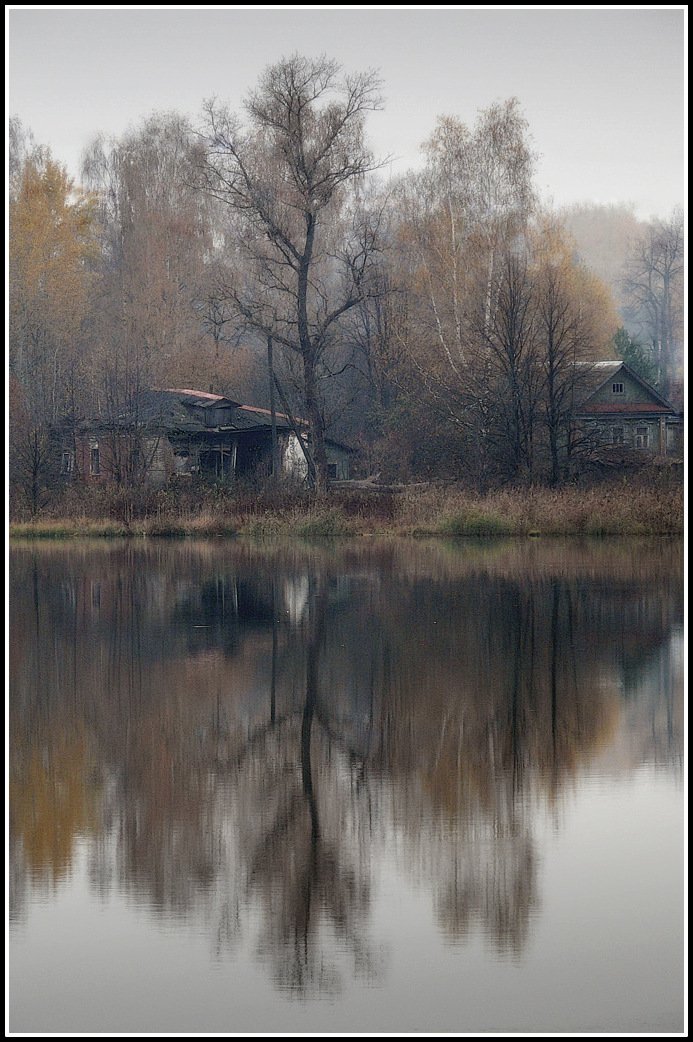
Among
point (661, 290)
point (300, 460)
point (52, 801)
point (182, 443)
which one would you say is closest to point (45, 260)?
point (182, 443)

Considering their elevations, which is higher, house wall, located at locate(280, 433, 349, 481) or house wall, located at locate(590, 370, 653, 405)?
house wall, located at locate(590, 370, 653, 405)

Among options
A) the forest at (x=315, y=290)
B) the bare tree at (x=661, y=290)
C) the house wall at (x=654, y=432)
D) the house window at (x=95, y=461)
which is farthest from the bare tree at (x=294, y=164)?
the bare tree at (x=661, y=290)

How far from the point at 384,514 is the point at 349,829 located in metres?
33.2

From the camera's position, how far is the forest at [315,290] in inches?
1802

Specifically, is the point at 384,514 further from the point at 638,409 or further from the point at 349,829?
the point at 349,829

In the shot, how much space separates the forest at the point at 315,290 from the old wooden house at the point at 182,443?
119 cm

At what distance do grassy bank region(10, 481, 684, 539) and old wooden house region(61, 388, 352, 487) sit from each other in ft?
11.7

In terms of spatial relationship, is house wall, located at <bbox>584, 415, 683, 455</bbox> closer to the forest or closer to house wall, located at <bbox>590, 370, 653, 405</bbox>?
house wall, located at <bbox>590, 370, 653, 405</bbox>

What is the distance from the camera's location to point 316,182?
45.8 meters

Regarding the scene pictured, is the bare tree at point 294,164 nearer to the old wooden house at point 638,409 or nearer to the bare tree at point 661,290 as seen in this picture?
the old wooden house at point 638,409

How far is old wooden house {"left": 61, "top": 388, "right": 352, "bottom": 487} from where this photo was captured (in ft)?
157

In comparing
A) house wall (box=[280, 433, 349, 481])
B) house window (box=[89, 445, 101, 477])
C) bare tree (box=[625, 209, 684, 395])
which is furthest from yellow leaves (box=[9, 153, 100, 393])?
bare tree (box=[625, 209, 684, 395])

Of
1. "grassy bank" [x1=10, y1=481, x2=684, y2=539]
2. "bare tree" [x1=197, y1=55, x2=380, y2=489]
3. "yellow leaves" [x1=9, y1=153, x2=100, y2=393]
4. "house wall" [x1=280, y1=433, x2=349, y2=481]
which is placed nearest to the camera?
"grassy bank" [x1=10, y1=481, x2=684, y2=539]

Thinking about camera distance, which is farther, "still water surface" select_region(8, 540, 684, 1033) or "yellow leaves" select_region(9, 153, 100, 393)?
"yellow leaves" select_region(9, 153, 100, 393)
